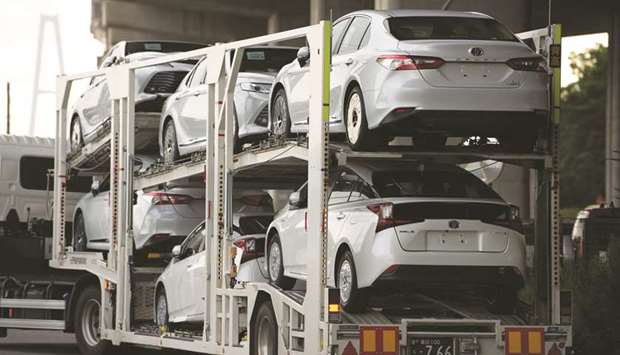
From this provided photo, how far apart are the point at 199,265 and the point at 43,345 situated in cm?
657

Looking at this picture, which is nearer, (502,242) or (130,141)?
(502,242)

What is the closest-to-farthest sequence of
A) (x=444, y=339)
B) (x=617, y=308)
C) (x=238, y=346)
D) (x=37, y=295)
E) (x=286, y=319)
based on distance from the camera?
(x=444, y=339), (x=286, y=319), (x=238, y=346), (x=617, y=308), (x=37, y=295)

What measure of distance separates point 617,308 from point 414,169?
15.7 ft

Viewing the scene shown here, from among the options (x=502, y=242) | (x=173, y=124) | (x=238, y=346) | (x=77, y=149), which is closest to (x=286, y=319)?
(x=238, y=346)

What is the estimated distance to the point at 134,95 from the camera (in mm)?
17641

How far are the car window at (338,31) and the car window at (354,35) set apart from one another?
0.10 m

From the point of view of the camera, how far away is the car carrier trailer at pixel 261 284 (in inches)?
497

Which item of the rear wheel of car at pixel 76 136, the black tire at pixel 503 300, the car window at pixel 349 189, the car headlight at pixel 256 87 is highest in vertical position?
the car headlight at pixel 256 87

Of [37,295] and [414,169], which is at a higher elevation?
[414,169]

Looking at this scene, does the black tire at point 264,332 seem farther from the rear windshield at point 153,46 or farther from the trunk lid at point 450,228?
the rear windshield at point 153,46

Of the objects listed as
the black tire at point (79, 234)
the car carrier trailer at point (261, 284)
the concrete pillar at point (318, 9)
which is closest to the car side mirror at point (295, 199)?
the car carrier trailer at point (261, 284)

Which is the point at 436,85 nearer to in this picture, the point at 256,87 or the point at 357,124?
the point at 357,124

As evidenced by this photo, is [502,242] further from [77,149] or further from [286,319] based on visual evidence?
[77,149]

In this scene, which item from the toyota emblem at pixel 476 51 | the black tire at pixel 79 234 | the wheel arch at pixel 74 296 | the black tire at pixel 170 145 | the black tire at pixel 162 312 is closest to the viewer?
the toyota emblem at pixel 476 51
